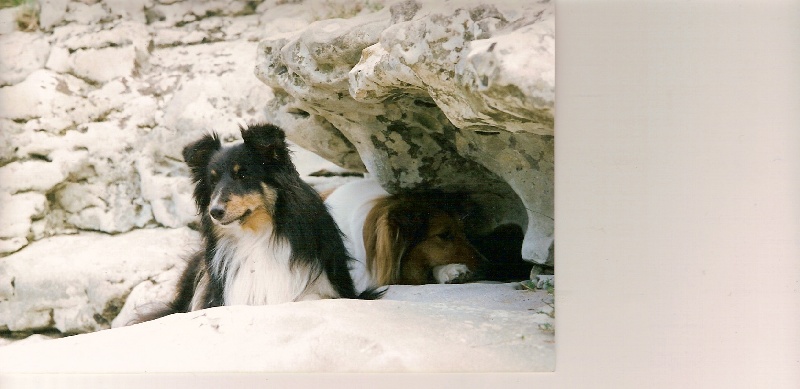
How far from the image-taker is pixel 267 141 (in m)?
3.25

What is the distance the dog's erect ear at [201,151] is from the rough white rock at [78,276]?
0.56 metres

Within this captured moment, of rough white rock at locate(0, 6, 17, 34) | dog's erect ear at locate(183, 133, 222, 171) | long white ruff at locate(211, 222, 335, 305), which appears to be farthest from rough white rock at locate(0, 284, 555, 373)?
rough white rock at locate(0, 6, 17, 34)

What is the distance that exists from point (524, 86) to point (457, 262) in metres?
1.10

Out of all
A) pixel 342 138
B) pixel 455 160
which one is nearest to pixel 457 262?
pixel 455 160

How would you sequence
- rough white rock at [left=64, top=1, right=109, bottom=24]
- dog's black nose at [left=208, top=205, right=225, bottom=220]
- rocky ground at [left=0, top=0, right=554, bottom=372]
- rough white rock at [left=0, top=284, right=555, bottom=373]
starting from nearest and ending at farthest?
rough white rock at [left=0, top=284, right=555, bottom=373], dog's black nose at [left=208, top=205, right=225, bottom=220], rocky ground at [left=0, top=0, right=554, bottom=372], rough white rock at [left=64, top=1, right=109, bottom=24]

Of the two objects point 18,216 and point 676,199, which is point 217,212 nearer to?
point 18,216

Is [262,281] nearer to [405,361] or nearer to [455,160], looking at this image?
[405,361]

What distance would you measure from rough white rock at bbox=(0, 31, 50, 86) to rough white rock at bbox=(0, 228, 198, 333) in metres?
0.68

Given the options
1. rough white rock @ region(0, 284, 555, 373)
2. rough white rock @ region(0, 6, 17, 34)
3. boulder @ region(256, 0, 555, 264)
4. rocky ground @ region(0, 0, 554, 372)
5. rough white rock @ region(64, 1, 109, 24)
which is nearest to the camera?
boulder @ region(256, 0, 555, 264)

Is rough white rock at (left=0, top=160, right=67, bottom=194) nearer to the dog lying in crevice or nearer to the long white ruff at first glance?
the long white ruff

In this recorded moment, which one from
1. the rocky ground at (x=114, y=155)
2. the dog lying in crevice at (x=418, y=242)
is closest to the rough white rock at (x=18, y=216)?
the rocky ground at (x=114, y=155)

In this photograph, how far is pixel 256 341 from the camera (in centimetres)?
305

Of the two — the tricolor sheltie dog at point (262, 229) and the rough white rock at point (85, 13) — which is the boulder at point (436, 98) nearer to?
the tricolor sheltie dog at point (262, 229)

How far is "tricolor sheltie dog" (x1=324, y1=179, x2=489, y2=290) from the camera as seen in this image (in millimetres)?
3672
